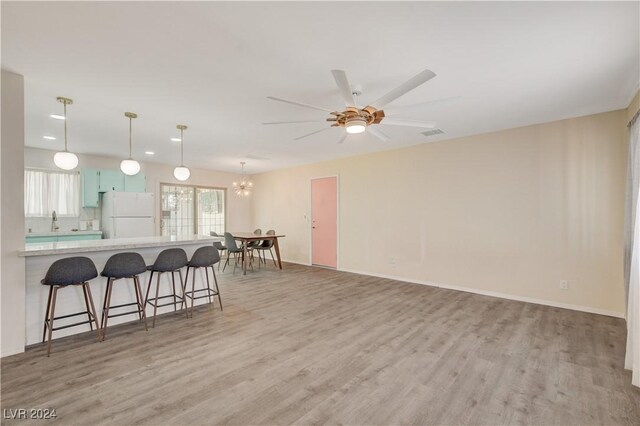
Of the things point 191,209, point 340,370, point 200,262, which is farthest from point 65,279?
point 191,209

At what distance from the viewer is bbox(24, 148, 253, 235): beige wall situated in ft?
17.9

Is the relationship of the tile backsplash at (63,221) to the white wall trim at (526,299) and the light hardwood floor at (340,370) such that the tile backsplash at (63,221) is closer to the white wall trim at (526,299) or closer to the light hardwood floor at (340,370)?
the light hardwood floor at (340,370)

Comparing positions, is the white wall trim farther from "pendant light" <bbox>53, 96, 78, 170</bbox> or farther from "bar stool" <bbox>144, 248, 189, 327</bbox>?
"pendant light" <bbox>53, 96, 78, 170</bbox>

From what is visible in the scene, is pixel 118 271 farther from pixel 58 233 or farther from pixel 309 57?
pixel 58 233

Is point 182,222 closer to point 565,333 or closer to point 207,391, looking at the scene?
point 207,391

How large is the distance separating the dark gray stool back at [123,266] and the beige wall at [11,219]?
66cm

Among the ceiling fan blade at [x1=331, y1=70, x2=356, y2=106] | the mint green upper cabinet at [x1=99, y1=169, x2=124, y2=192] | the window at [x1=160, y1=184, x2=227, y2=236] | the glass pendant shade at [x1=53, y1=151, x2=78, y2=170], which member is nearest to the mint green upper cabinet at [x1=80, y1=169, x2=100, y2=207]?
the mint green upper cabinet at [x1=99, y1=169, x2=124, y2=192]

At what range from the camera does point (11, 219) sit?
2596 mm

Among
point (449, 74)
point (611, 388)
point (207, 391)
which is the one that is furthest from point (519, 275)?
point (207, 391)

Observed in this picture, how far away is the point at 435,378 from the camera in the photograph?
2221 mm

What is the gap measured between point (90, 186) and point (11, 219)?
368cm

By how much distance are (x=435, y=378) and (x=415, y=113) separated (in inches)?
117

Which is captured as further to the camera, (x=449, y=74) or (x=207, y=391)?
(x=449, y=74)

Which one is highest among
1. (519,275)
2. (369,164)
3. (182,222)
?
(369,164)
